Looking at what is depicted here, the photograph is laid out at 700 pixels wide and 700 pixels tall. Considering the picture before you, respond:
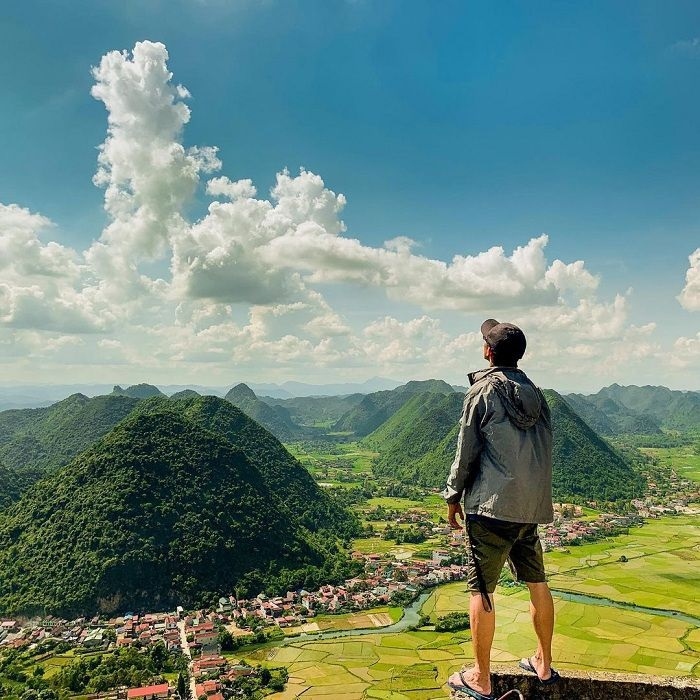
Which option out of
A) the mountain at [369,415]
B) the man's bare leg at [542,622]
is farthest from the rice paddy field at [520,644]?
the mountain at [369,415]

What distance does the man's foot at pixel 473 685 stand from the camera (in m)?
2.87

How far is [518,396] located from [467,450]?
1.30 feet

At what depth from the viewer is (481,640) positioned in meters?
2.88

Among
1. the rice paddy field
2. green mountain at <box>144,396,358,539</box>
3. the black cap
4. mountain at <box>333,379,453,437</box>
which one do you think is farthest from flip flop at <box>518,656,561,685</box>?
mountain at <box>333,379,453,437</box>

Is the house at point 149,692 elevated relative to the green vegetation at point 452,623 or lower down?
elevated

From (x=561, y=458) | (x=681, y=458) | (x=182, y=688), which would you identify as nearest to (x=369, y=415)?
(x=681, y=458)

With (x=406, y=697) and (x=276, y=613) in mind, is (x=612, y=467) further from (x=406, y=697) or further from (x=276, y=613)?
(x=406, y=697)

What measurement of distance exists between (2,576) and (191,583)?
11.2m

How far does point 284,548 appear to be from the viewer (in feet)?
130

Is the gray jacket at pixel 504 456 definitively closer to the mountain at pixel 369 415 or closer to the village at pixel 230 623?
the village at pixel 230 623

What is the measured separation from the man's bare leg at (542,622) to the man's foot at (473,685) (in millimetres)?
350

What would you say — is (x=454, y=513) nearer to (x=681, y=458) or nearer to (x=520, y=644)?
(x=520, y=644)

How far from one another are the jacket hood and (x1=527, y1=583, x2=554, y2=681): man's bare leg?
99cm

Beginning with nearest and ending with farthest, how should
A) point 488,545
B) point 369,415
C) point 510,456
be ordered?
1. point 510,456
2. point 488,545
3. point 369,415
